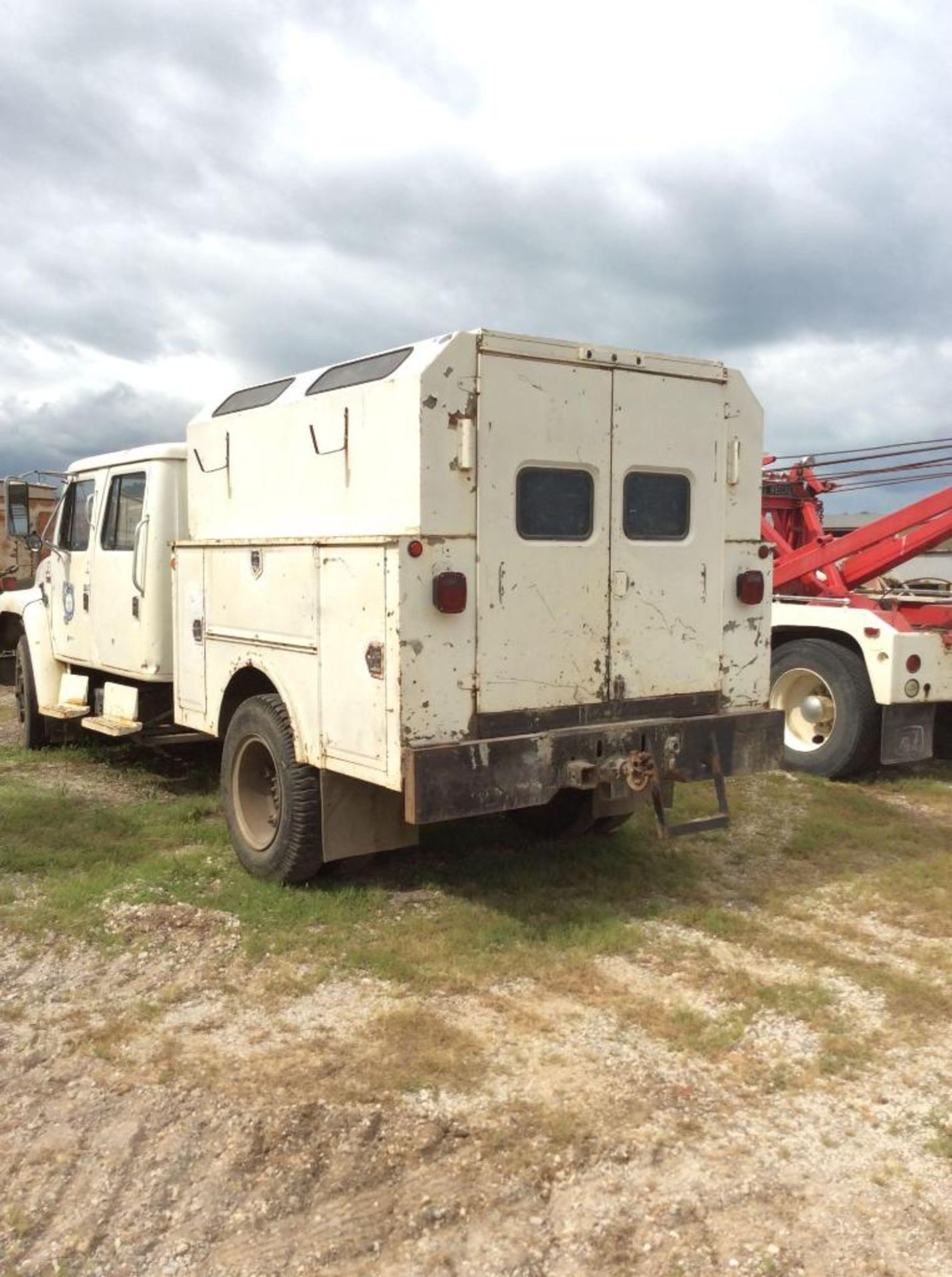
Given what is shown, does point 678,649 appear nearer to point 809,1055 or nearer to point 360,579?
point 360,579

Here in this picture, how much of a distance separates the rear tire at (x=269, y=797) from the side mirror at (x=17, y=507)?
2.99 m

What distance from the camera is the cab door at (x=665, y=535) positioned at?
5.28 m

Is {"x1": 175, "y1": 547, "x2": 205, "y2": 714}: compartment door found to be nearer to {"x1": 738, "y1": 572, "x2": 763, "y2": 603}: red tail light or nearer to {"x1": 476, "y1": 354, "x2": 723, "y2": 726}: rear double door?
{"x1": 476, "y1": 354, "x2": 723, "y2": 726}: rear double door

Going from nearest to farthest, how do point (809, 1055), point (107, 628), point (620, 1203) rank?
point (620, 1203)
point (809, 1055)
point (107, 628)

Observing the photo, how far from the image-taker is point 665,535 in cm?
546

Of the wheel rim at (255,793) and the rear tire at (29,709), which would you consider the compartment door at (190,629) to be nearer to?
the wheel rim at (255,793)

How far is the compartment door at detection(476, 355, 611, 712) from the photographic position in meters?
4.86

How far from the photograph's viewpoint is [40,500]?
14.4 m

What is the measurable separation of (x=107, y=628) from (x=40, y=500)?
7.49m

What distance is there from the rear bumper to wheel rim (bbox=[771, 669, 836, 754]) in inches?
128

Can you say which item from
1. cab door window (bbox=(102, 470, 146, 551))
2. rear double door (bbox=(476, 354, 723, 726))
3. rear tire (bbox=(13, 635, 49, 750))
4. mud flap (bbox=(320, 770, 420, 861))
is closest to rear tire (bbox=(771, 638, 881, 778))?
rear double door (bbox=(476, 354, 723, 726))

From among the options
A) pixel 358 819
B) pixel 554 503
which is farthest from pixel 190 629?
pixel 554 503

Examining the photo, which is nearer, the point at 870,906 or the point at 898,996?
the point at 898,996

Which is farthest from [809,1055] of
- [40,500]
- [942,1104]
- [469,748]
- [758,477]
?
[40,500]
